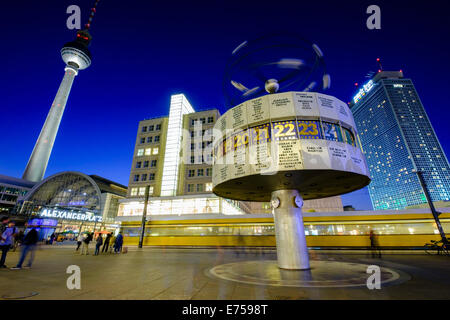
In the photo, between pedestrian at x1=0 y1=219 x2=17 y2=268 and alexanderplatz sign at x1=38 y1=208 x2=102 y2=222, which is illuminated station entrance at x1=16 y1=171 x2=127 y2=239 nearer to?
alexanderplatz sign at x1=38 y1=208 x2=102 y2=222

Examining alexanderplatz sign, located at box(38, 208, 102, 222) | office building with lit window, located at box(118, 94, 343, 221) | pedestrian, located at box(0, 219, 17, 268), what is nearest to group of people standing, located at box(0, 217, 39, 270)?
pedestrian, located at box(0, 219, 17, 268)

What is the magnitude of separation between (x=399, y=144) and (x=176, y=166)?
177 meters

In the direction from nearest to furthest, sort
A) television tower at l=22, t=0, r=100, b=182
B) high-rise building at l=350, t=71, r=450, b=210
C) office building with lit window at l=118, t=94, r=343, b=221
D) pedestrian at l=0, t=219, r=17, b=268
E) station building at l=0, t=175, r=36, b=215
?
1. pedestrian at l=0, t=219, r=17, b=268
2. office building with lit window at l=118, t=94, r=343, b=221
3. station building at l=0, t=175, r=36, b=215
4. television tower at l=22, t=0, r=100, b=182
5. high-rise building at l=350, t=71, r=450, b=210

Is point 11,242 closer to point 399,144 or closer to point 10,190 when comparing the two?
point 10,190

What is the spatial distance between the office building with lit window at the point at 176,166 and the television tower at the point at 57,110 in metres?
69.4

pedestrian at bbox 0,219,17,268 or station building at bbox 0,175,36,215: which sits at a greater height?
station building at bbox 0,175,36,215

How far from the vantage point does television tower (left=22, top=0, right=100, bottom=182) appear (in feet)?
300

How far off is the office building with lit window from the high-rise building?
151 meters

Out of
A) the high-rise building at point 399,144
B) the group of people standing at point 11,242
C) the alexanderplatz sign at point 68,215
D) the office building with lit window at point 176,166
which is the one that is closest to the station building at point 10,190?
the alexanderplatz sign at point 68,215

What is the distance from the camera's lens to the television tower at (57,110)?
91.6 meters

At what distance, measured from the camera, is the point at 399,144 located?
492 feet

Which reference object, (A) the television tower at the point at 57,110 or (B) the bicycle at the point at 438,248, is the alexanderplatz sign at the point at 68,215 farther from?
(B) the bicycle at the point at 438,248

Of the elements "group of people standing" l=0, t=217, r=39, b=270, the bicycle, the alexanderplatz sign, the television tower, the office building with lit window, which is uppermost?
the television tower
